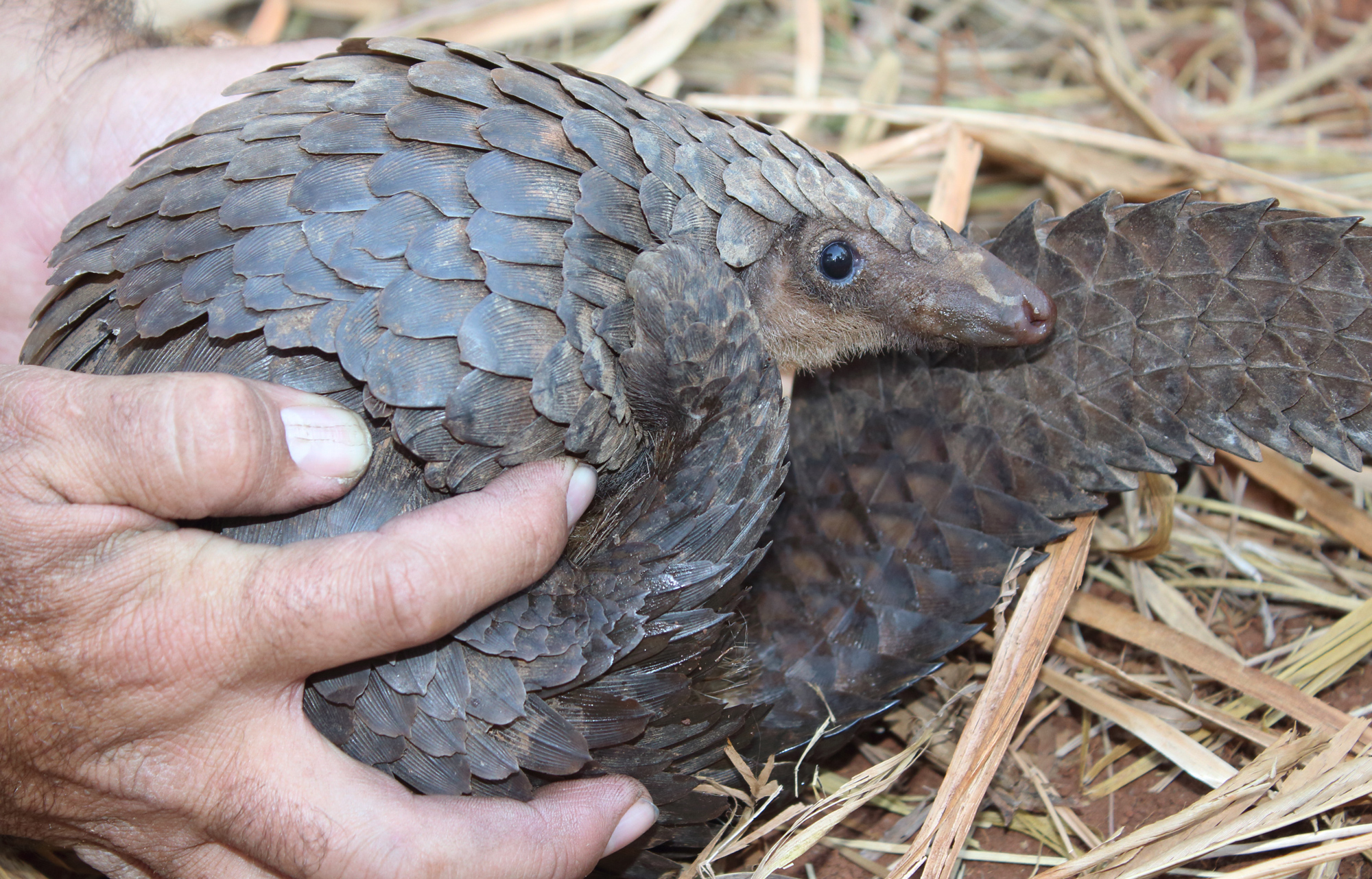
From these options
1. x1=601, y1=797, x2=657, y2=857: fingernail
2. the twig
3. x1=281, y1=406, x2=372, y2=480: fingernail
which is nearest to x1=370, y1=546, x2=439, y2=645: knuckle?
x1=281, y1=406, x2=372, y2=480: fingernail

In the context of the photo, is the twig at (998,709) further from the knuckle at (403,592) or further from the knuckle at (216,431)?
the knuckle at (216,431)

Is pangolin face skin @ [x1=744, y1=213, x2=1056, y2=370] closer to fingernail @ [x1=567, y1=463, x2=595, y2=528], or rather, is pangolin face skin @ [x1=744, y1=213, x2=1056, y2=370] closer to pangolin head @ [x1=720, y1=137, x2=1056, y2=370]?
pangolin head @ [x1=720, y1=137, x2=1056, y2=370]

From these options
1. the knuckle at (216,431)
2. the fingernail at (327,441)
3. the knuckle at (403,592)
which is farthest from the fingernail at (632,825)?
the knuckle at (216,431)

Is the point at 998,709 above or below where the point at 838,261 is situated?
below

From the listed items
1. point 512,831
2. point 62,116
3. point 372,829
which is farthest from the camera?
point 62,116

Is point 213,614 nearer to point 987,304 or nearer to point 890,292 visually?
point 890,292

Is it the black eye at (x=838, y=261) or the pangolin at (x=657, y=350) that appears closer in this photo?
the pangolin at (x=657, y=350)

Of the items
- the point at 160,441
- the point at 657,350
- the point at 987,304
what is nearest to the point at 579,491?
the point at 657,350
